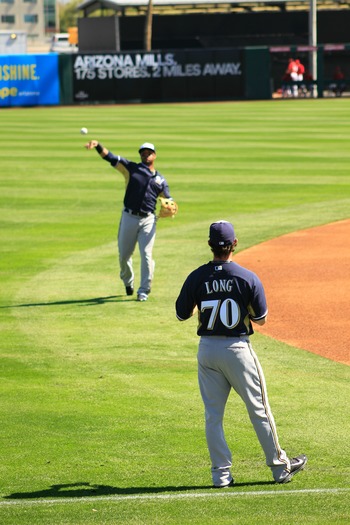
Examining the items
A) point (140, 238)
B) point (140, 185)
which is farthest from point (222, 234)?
point (140, 238)

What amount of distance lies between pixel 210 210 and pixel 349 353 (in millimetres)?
11101

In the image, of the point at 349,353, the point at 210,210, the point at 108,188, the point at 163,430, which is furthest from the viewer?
the point at 108,188

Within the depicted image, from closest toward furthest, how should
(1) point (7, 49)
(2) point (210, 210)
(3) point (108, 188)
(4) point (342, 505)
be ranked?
(4) point (342, 505) < (2) point (210, 210) < (3) point (108, 188) < (1) point (7, 49)

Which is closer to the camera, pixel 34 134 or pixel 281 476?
pixel 281 476

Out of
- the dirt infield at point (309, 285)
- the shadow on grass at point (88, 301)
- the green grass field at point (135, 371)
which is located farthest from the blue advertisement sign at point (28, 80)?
the shadow on grass at point (88, 301)

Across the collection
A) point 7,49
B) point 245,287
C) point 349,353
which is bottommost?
point 349,353

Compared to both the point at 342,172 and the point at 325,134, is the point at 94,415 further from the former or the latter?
the point at 325,134

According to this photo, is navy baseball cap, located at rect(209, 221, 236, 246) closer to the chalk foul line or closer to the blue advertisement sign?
the chalk foul line

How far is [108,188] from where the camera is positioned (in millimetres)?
25516

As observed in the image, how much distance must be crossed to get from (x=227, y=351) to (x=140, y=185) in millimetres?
7134

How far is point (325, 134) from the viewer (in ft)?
112

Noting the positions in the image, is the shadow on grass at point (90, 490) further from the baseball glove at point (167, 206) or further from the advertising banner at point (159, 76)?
the advertising banner at point (159, 76)

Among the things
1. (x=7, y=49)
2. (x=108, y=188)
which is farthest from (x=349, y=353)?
(x=7, y=49)

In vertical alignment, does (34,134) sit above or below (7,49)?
below
